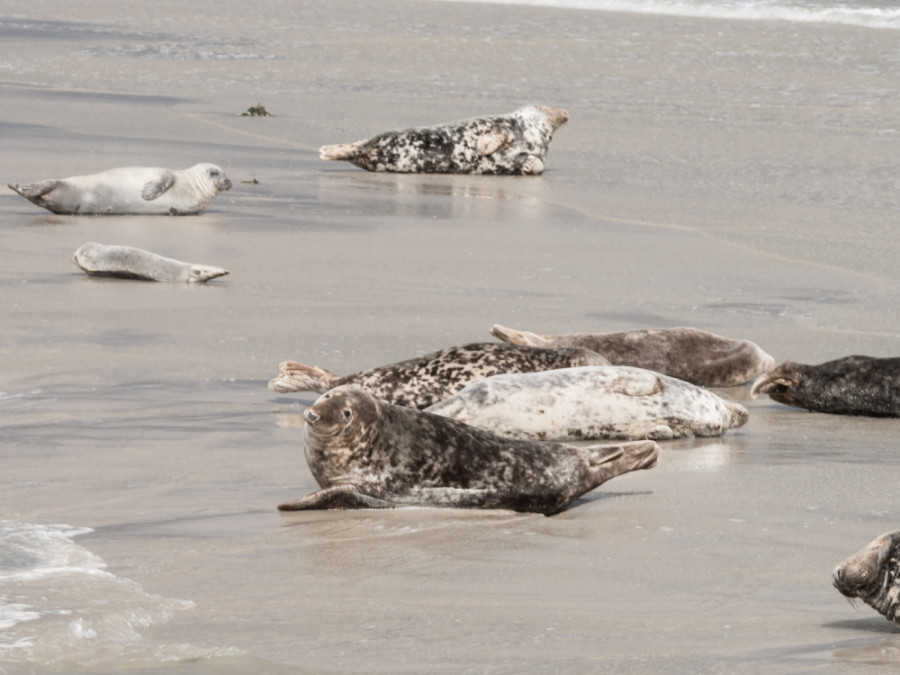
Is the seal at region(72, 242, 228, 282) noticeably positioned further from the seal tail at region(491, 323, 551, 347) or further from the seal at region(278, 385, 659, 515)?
the seal at region(278, 385, 659, 515)

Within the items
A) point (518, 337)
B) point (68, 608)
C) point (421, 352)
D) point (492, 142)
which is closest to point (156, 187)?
point (492, 142)

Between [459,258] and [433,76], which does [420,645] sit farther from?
[433,76]

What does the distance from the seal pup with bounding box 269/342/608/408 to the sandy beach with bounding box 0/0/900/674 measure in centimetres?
12

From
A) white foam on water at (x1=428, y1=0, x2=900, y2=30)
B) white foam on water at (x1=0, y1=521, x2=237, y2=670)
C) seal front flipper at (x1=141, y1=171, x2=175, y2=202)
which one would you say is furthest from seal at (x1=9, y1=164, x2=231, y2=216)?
white foam on water at (x1=428, y1=0, x2=900, y2=30)

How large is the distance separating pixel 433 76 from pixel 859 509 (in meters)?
14.5

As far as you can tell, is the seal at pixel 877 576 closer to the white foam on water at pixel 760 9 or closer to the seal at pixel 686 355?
the seal at pixel 686 355

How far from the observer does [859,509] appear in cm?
436

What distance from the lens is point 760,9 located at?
104ft

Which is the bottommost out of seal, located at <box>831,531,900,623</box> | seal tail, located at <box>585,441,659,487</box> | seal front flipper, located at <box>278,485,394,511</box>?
seal front flipper, located at <box>278,485,394,511</box>

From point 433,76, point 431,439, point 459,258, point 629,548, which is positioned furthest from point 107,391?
point 433,76

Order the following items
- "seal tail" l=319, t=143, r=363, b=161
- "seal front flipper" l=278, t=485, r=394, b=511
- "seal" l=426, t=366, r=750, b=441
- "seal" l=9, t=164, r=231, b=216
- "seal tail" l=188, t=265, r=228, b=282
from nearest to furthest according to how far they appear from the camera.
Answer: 1. "seal front flipper" l=278, t=485, r=394, b=511
2. "seal" l=426, t=366, r=750, b=441
3. "seal tail" l=188, t=265, r=228, b=282
4. "seal" l=9, t=164, r=231, b=216
5. "seal tail" l=319, t=143, r=363, b=161

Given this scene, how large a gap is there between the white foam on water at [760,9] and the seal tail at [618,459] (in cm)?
2538

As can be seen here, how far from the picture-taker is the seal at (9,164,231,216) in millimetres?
9477

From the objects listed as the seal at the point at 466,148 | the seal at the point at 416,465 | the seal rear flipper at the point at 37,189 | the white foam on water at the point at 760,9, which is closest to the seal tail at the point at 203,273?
the seal rear flipper at the point at 37,189
